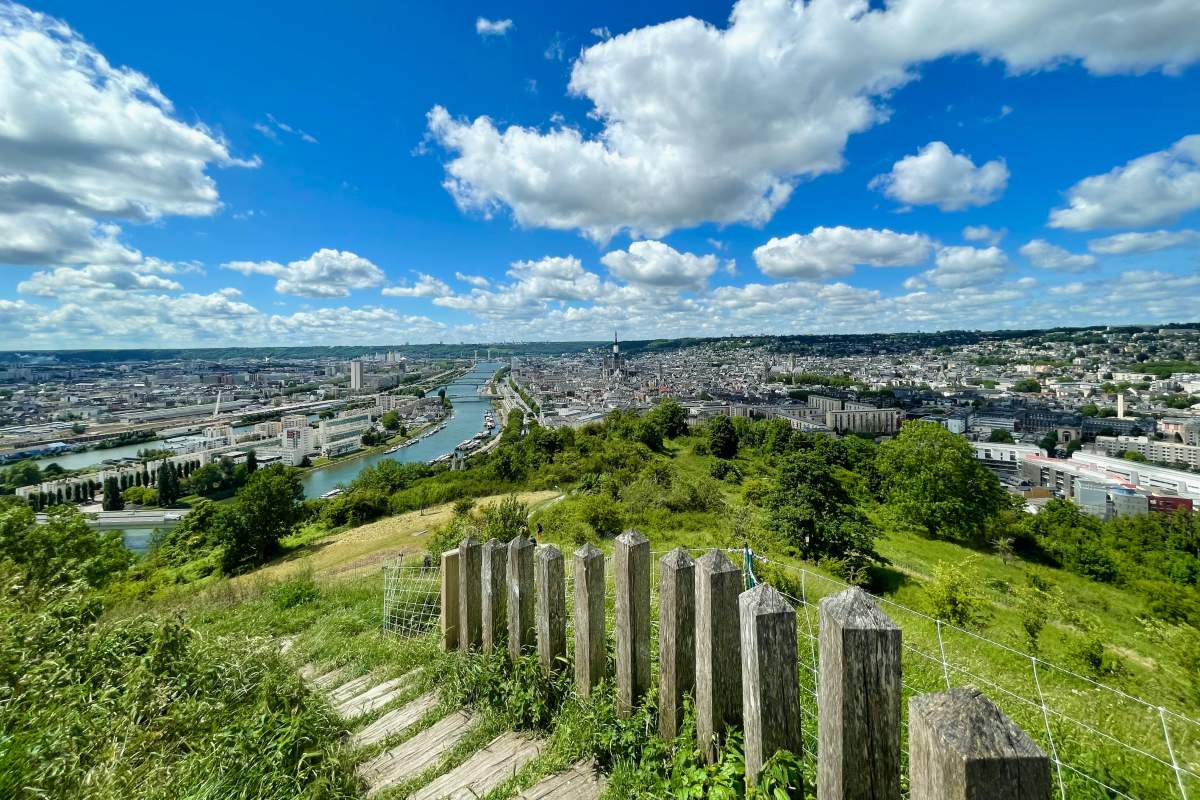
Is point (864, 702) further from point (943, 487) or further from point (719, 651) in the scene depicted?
point (943, 487)

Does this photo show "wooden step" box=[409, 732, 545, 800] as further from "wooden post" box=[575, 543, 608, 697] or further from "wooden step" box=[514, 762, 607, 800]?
"wooden post" box=[575, 543, 608, 697]

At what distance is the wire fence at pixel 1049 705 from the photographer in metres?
2.14

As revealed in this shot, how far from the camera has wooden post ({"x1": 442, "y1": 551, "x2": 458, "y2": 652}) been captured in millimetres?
2752

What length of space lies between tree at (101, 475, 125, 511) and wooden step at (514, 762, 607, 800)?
53.7 metres

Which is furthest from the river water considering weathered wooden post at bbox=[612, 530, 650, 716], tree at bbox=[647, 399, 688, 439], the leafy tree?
weathered wooden post at bbox=[612, 530, 650, 716]

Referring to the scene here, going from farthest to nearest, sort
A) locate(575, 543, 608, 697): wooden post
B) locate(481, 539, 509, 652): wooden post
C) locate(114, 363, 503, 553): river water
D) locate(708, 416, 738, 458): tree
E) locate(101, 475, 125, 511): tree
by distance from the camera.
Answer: locate(708, 416, 738, 458): tree
locate(101, 475, 125, 511): tree
locate(114, 363, 503, 553): river water
locate(481, 539, 509, 652): wooden post
locate(575, 543, 608, 697): wooden post

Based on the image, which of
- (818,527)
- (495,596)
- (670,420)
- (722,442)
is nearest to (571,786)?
(495,596)

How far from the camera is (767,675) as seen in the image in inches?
53.8

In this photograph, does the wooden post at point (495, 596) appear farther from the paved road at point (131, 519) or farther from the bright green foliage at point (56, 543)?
the paved road at point (131, 519)

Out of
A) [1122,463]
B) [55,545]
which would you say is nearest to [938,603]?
[55,545]

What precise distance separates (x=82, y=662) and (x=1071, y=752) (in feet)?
17.0

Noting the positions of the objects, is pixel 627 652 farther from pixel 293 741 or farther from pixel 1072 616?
pixel 1072 616

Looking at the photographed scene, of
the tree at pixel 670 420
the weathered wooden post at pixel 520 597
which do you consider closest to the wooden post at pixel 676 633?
the weathered wooden post at pixel 520 597

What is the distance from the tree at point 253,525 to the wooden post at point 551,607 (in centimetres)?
2328
